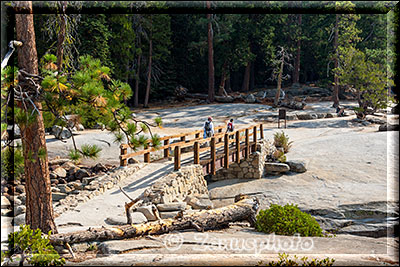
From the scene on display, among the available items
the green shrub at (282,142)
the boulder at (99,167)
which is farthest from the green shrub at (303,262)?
the green shrub at (282,142)

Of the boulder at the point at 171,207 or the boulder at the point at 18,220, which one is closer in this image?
the boulder at the point at 18,220

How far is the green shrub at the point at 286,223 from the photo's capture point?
9164mm

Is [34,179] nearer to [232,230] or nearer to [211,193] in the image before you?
[232,230]

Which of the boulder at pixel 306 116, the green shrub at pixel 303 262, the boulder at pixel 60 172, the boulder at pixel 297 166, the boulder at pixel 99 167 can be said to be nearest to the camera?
the green shrub at pixel 303 262

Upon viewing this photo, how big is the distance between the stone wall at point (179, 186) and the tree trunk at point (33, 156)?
118 inches

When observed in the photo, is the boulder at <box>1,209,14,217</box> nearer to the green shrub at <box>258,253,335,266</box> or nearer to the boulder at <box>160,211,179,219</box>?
the boulder at <box>160,211,179,219</box>

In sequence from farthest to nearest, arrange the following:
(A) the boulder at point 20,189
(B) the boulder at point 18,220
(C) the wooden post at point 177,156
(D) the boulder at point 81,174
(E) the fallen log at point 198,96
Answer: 1. (E) the fallen log at point 198,96
2. (D) the boulder at point 81,174
3. (A) the boulder at point 20,189
4. (C) the wooden post at point 177,156
5. (B) the boulder at point 18,220

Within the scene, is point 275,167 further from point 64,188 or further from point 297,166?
point 64,188

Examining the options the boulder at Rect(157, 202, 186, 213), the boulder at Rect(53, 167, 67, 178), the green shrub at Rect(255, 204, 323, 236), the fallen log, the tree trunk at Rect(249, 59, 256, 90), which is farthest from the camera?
the tree trunk at Rect(249, 59, 256, 90)

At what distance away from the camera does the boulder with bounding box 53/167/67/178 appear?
1522cm

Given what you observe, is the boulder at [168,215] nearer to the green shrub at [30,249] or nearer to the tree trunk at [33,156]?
the tree trunk at [33,156]

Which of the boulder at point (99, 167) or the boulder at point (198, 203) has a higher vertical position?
the boulder at point (198, 203)

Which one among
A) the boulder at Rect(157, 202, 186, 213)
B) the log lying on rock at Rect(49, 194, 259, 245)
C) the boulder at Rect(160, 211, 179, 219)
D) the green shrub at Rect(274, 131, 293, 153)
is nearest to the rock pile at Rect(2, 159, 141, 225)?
the log lying on rock at Rect(49, 194, 259, 245)

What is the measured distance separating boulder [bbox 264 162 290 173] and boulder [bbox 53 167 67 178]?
25.1 feet
